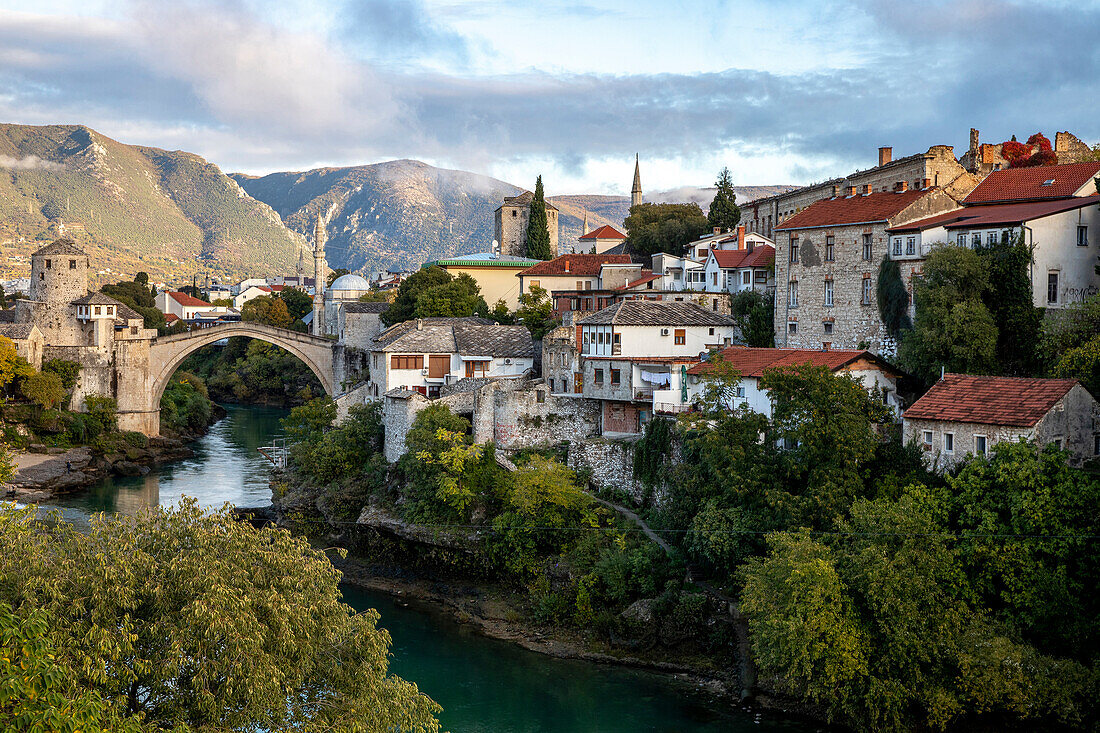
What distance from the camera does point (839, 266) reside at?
119 feet

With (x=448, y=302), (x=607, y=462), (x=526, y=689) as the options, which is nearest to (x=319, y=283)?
(x=448, y=302)

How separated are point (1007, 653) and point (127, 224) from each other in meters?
176

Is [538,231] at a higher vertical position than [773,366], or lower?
higher

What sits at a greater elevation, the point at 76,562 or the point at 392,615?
the point at 76,562

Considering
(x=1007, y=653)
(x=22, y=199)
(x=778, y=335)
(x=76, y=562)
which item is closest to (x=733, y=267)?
(x=778, y=335)

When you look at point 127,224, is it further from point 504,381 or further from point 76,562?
point 76,562

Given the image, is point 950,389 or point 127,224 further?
point 127,224

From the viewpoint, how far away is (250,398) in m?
78.9

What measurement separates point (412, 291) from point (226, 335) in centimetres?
1510

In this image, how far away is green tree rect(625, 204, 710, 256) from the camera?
54.9 meters

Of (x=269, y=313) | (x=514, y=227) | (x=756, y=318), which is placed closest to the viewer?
(x=756, y=318)

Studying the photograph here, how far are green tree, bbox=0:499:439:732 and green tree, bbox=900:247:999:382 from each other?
20.3 m

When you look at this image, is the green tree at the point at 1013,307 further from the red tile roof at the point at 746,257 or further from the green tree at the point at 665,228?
the green tree at the point at 665,228

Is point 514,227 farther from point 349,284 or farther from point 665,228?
point 665,228
